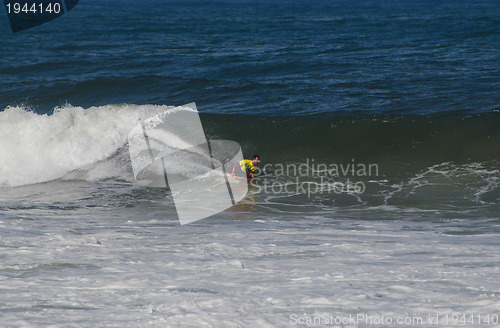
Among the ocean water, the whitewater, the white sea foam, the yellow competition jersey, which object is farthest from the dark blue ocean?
the whitewater

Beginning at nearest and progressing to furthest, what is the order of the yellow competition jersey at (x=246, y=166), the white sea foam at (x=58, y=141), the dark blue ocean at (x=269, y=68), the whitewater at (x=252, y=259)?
the whitewater at (x=252, y=259), the yellow competition jersey at (x=246, y=166), the white sea foam at (x=58, y=141), the dark blue ocean at (x=269, y=68)

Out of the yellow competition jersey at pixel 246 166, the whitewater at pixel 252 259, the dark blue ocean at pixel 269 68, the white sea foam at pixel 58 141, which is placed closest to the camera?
the whitewater at pixel 252 259

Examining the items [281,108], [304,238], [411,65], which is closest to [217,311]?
[304,238]

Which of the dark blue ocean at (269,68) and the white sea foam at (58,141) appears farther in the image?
the dark blue ocean at (269,68)

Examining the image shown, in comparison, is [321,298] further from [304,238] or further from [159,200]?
[159,200]

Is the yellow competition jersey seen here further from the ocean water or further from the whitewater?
the whitewater

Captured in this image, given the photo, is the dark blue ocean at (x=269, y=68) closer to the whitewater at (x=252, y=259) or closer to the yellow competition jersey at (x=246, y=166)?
the yellow competition jersey at (x=246, y=166)

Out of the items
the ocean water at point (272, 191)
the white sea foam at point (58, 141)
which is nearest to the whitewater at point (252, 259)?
the ocean water at point (272, 191)

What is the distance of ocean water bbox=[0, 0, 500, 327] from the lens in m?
4.61

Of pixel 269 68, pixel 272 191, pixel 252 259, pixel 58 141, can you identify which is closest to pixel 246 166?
pixel 272 191

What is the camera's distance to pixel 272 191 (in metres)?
10.9

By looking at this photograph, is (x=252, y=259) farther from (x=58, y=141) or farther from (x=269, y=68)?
(x=269, y=68)

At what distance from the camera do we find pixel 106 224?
25.6 ft

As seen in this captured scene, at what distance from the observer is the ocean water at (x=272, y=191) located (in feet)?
15.1
